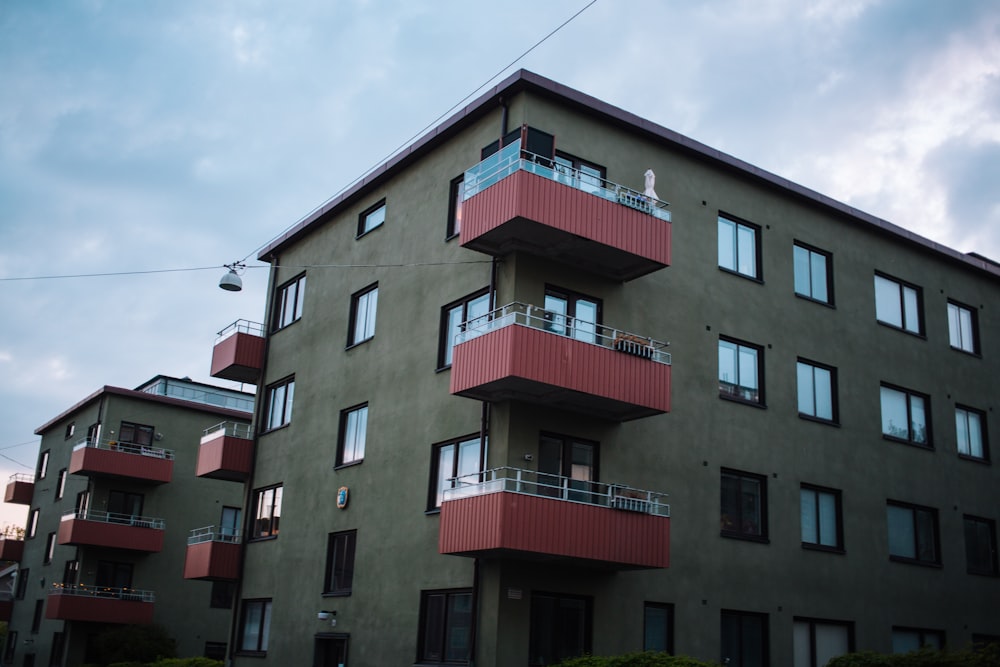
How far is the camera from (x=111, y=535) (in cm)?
4344

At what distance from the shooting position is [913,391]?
29.5 meters

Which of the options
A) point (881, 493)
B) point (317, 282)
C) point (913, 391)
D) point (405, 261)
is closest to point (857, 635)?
point (881, 493)

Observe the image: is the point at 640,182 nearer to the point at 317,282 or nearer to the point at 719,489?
the point at 719,489

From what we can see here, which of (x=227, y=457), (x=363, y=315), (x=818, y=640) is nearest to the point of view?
(x=818, y=640)

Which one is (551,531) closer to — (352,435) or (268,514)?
(352,435)

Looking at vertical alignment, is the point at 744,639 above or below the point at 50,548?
below

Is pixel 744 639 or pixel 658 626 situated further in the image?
pixel 744 639

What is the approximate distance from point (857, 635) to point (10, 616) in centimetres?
4597

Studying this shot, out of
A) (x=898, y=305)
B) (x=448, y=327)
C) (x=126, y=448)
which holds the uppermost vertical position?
(x=898, y=305)

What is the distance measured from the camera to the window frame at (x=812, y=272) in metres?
27.7

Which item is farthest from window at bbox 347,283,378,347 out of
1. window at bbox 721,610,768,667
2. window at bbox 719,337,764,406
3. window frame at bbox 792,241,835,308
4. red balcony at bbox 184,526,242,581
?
window at bbox 721,610,768,667

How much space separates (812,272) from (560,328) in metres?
10.00

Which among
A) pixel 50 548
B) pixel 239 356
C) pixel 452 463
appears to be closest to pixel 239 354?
pixel 239 356

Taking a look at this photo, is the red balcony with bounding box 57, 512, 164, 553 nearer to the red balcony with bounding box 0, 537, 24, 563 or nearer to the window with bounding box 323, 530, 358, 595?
the red balcony with bounding box 0, 537, 24, 563
